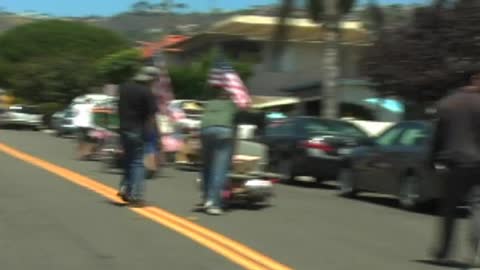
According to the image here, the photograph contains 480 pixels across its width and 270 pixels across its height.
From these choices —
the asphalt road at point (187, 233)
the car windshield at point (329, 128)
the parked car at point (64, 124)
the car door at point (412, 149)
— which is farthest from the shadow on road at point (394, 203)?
the parked car at point (64, 124)

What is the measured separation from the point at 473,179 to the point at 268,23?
42778mm

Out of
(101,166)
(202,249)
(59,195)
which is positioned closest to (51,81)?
(101,166)

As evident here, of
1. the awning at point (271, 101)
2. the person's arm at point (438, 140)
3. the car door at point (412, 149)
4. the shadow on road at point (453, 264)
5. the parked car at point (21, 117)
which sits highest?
the person's arm at point (438, 140)

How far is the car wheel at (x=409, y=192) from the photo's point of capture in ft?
48.5

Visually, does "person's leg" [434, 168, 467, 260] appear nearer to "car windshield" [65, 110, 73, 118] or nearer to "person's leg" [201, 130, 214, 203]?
"person's leg" [201, 130, 214, 203]

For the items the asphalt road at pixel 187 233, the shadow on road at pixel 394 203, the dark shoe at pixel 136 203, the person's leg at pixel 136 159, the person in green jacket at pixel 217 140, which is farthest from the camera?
the shadow on road at pixel 394 203

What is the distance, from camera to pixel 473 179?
9062 millimetres

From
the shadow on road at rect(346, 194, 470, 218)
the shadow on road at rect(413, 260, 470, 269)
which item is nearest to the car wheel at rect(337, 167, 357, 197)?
the shadow on road at rect(346, 194, 470, 218)

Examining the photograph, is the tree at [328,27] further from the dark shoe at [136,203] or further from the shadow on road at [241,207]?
the dark shoe at [136,203]

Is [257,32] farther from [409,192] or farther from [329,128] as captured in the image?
[409,192]

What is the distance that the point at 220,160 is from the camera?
41.8ft

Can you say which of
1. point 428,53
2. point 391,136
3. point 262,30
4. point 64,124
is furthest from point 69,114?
point 391,136

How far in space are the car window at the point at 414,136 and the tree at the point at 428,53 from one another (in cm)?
745

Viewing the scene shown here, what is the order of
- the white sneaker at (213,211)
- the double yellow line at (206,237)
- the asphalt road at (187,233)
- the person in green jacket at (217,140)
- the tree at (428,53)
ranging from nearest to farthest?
1. the double yellow line at (206,237)
2. the asphalt road at (187,233)
3. the person in green jacket at (217,140)
4. the white sneaker at (213,211)
5. the tree at (428,53)
